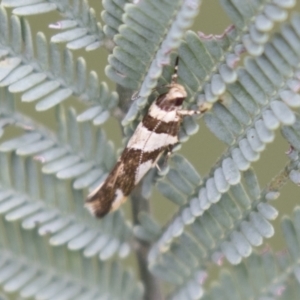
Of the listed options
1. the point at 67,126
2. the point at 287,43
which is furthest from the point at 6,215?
the point at 287,43

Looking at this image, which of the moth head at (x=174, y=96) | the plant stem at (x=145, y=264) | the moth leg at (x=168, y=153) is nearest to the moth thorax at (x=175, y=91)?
the moth head at (x=174, y=96)

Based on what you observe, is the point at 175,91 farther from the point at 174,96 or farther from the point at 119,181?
the point at 119,181

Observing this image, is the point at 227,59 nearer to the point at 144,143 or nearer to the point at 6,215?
the point at 144,143

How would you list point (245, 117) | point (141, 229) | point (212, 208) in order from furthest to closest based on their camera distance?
point (141, 229) → point (212, 208) → point (245, 117)

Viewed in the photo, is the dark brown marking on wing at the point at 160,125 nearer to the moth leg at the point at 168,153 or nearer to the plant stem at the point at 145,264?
the moth leg at the point at 168,153

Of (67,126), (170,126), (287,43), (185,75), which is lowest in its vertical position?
(67,126)

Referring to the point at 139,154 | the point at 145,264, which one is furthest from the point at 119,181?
the point at 145,264

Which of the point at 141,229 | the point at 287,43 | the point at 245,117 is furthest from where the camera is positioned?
the point at 141,229
